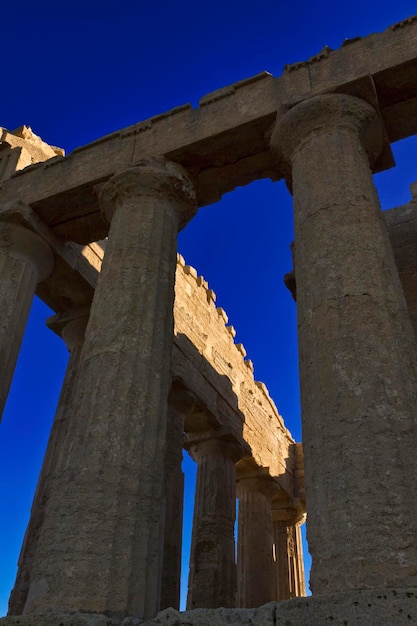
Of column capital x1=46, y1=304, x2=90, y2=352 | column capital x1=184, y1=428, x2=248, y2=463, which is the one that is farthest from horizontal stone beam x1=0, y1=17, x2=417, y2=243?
column capital x1=184, y1=428, x2=248, y2=463

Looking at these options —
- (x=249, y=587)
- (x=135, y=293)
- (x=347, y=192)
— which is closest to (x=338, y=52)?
(x=347, y=192)

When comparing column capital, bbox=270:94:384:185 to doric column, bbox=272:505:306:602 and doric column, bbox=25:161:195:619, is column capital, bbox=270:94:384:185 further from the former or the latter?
doric column, bbox=272:505:306:602

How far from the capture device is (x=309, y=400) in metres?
5.23

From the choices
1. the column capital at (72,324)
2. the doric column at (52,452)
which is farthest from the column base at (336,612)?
the column capital at (72,324)

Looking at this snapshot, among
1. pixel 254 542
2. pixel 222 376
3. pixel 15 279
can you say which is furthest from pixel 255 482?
pixel 15 279

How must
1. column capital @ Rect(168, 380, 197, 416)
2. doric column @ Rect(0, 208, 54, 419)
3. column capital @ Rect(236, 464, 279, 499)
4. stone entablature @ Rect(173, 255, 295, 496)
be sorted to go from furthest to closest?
column capital @ Rect(236, 464, 279, 499)
stone entablature @ Rect(173, 255, 295, 496)
column capital @ Rect(168, 380, 197, 416)
doric column @ Rect(0, 208, 54, 419)

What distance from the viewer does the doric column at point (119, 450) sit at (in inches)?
A: 193

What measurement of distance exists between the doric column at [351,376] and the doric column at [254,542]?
11302 mm

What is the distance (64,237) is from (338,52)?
5.44 meters

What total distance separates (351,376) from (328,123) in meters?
3.87

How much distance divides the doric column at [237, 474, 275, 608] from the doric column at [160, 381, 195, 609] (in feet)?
13.9

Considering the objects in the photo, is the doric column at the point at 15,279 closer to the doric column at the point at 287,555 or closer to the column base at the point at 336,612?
the column base at the point at 336,612

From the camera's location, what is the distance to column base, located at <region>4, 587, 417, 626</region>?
363cm

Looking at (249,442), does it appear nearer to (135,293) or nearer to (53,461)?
(53,461)
